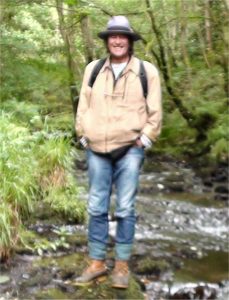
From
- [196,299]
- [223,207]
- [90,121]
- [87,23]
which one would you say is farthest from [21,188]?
[87,23]

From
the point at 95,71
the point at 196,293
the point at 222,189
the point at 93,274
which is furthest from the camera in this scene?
the point at 222,189

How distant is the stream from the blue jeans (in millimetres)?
480

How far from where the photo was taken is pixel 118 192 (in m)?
4.75

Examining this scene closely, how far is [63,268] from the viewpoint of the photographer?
18.1 ft

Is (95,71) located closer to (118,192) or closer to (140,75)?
(140,75)

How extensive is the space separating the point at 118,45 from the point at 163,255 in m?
3.05

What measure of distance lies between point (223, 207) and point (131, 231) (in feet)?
18.0

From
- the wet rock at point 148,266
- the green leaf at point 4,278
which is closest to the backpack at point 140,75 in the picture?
the green leaf at point 4,278

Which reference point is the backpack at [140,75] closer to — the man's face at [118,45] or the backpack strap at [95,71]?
the backpack strap at [95,71]

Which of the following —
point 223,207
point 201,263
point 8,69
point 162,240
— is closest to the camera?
point 201,263

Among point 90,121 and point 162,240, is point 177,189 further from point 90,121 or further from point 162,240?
point 90,121

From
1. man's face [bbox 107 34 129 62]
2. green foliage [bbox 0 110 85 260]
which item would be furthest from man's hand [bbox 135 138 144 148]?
green foliage [bbox 0 110 85 260]

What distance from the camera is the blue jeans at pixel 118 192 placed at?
4.64 meters

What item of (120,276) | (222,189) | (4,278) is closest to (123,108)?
(120,276)
